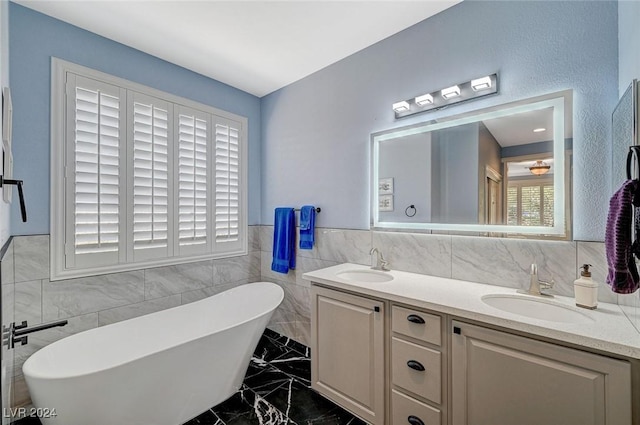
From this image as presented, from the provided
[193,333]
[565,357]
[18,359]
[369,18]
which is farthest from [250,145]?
[565,357]

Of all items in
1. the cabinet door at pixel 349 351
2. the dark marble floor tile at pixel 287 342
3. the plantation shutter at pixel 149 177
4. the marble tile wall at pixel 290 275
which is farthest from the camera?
the dark marble floor tile at pixel 287 342

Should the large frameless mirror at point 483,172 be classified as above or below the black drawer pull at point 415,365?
above

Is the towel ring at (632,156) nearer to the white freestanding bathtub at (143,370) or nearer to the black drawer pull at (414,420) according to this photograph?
the black drawer pull at (414,420)

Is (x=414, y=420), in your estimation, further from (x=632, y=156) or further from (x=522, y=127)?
(x=522, y=127)

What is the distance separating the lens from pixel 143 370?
1598 mm

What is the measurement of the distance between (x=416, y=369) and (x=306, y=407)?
3.03ft

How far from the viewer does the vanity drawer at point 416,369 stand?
152 centimetres

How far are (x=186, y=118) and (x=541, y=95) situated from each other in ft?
9.12

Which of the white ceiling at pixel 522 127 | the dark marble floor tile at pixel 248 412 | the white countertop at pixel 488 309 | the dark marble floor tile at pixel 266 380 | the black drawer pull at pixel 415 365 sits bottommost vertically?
the dark marble floor tile at pixel 248 412

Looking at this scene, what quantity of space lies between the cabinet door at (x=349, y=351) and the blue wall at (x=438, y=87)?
800 mm

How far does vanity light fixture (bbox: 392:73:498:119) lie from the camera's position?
1843 mm

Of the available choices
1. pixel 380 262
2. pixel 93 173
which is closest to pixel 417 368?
pixel 380 262

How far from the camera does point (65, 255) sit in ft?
6.84

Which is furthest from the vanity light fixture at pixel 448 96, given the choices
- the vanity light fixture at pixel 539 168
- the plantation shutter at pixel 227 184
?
the plantation shutter at pixel 227 184
